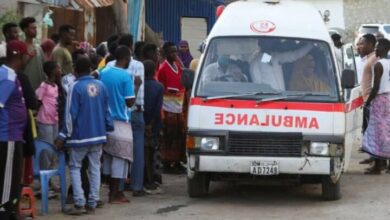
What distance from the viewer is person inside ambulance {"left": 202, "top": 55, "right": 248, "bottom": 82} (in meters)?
9.98

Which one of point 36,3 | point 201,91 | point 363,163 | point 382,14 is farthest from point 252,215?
point 382,14

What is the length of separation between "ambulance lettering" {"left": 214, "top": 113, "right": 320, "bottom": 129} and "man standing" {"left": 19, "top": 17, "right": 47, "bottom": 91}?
7.74 ft

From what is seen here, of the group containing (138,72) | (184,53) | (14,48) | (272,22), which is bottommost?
(184,53)

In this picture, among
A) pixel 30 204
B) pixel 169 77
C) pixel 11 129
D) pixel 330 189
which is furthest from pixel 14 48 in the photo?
pixel 169 77

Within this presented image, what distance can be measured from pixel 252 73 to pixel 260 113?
2.29 feet

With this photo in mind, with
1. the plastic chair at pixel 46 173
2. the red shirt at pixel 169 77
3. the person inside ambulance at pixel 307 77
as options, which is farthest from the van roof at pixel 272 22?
the plastic chair at pixel 46 173

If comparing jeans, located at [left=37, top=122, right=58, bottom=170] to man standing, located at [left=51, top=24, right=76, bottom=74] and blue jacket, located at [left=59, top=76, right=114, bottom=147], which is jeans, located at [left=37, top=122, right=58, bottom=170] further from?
man standing, located at [left=51, top=24, right=76, bottom=74]

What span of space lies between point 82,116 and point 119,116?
0.74 meters

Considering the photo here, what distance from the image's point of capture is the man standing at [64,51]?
Result: 10.8m

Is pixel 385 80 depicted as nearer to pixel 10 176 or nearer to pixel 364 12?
pixel 10 176

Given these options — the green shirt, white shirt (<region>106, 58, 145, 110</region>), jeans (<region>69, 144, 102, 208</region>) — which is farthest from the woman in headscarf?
jeans (<region>69, 144, 102, 208</region>)

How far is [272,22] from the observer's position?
405 inches

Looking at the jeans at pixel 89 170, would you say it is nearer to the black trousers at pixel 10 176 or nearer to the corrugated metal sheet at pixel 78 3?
the black trousers at pixel 10 176

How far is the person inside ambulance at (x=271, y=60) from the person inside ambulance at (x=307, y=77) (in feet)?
0.29
